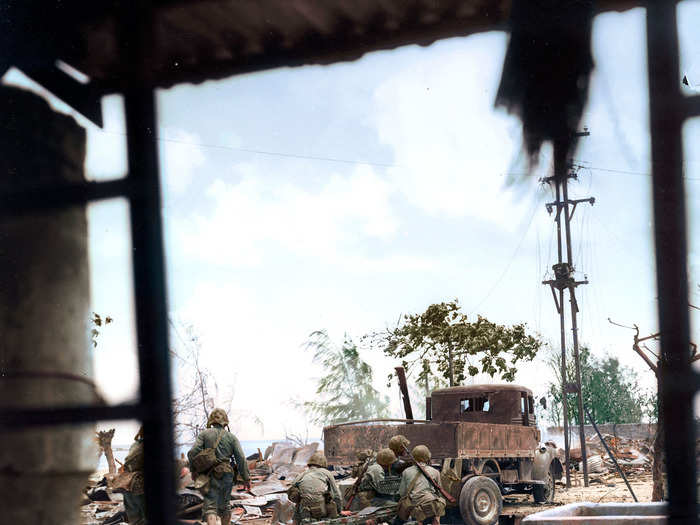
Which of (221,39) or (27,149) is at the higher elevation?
(221,39)

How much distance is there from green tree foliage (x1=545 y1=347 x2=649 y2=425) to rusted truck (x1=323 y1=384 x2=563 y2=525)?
92.6 ft

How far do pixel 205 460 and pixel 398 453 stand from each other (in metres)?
2.27

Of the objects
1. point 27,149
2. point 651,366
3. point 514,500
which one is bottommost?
point 514,500

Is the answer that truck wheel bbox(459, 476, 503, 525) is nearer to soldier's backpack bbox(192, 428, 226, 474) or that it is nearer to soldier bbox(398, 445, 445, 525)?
soldier bbox(398, 445, 445, 525)

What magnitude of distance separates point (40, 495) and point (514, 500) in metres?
14.2

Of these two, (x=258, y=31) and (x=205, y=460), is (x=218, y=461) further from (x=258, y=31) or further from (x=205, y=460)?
(x=258, y=31)

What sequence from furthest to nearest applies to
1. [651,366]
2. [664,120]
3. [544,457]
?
[544,457] → [651,366] → [664,120]

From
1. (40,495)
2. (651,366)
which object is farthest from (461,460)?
(40,495)

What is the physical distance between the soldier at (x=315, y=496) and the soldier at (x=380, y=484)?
79 centimetres

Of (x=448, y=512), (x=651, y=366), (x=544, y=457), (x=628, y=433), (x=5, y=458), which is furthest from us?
(x=628, y=433)

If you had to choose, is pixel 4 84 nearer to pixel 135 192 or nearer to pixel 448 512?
pixel 135 192

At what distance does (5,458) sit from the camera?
97.5 inches

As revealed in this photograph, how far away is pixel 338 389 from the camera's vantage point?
56.8 metres

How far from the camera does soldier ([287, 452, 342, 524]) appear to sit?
8.18 m
